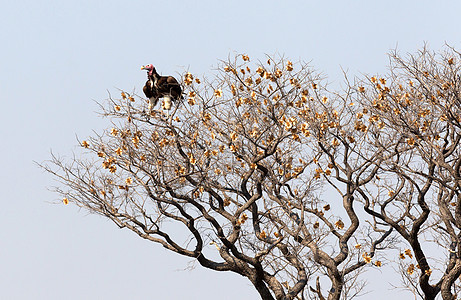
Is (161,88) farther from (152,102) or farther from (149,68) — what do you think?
(149,68)

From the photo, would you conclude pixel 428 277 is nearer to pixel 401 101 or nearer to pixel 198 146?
pixel 401 101

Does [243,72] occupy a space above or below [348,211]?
above

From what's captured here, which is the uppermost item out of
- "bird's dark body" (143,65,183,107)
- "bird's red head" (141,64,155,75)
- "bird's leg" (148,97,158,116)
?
"bird's red head" (141,64,155,75)

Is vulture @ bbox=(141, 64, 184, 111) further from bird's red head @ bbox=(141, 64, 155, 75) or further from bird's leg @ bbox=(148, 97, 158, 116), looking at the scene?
bird's red head @ bbox=(141, 64, 155, 75)

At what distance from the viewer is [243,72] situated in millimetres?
10367

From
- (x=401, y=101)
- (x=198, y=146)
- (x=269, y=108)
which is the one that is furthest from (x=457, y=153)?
(x=198, y=146)

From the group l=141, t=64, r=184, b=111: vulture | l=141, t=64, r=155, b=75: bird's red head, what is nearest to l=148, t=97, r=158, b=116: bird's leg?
l=141, t=64, r=184, b=111: vulture

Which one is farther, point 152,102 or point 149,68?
point 149,68

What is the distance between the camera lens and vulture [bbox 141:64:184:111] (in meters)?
10.2

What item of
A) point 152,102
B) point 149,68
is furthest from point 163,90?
point 149,68

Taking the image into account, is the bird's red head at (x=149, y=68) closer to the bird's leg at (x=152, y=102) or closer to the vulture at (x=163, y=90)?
the vulture at (x=163, y=90)

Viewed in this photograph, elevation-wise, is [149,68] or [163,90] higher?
[149,68]

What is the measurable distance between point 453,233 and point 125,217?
5.40m

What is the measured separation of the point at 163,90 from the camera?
33.6 feet
